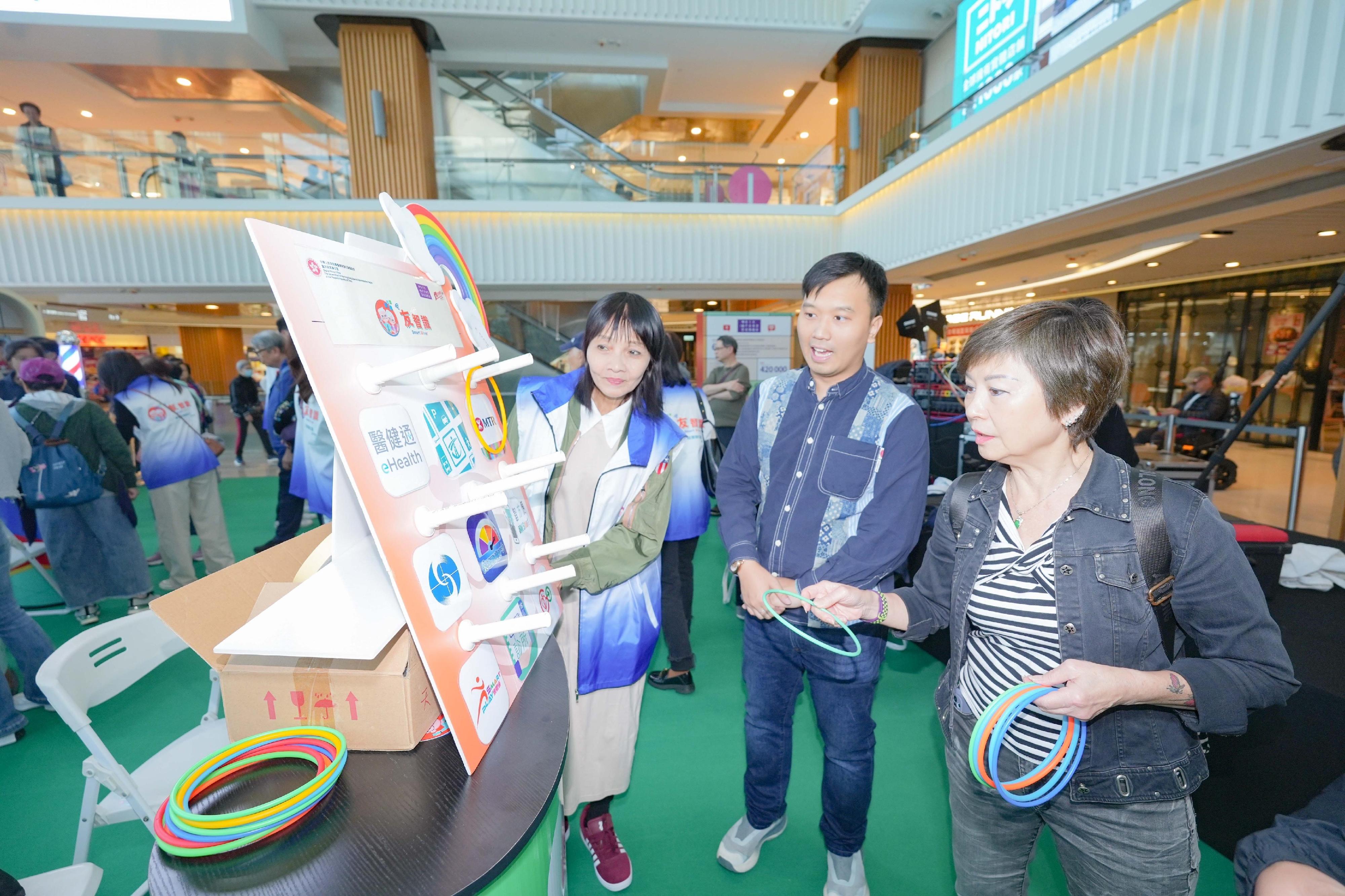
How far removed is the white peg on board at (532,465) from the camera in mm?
1042

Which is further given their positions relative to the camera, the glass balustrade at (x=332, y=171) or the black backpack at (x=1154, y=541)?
the glass balustrade at (x=332, y=171)

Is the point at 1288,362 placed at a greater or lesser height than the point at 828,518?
greater

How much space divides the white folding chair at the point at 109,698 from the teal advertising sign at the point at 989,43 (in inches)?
291

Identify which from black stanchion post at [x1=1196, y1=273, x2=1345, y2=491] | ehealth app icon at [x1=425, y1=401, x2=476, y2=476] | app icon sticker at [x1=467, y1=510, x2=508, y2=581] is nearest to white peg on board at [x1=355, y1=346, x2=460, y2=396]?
ehealth app icon at [x1=425, y1=401, x2=476, y2=476]

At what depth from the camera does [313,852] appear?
776 millimetres

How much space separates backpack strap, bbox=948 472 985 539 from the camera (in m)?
1.21

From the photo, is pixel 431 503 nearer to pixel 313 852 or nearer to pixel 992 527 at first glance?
pixel 313 852

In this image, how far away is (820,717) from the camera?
1617mm

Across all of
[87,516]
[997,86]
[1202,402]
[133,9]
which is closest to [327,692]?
[87,516]

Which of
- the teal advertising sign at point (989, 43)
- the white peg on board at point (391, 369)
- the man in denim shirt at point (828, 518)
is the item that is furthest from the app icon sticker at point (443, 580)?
the teal advertising sign at point (989, 43)

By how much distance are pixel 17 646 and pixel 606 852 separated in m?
2.82

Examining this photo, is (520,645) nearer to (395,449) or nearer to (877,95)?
(395,449)

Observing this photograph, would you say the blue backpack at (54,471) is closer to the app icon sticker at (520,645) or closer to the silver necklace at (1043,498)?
the app icon sticker at (520,645)

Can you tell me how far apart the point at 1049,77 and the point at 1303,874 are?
20.6 feet
